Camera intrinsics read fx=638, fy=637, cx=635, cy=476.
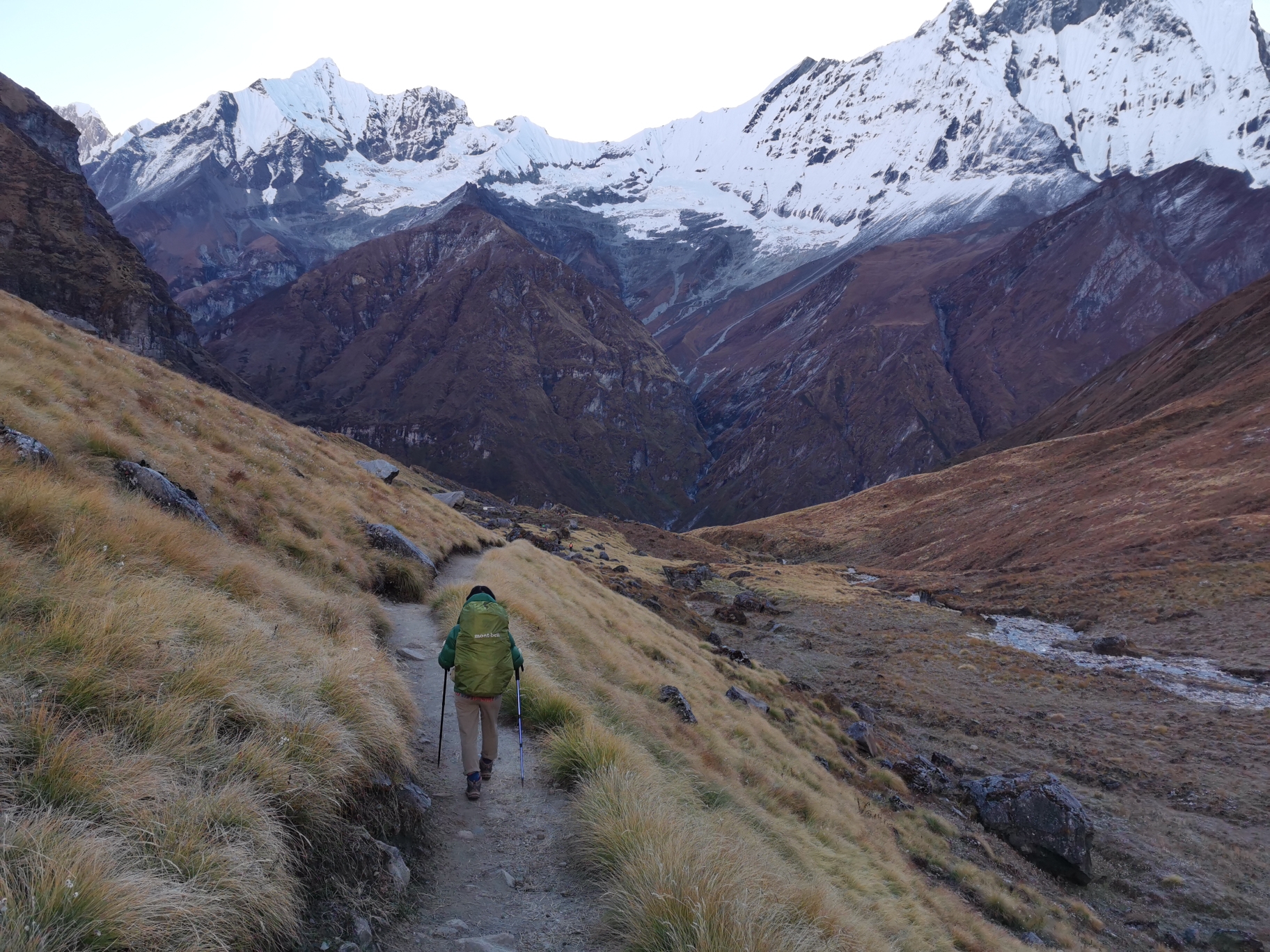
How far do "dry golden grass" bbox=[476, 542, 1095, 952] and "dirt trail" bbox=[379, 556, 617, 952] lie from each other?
336 mm

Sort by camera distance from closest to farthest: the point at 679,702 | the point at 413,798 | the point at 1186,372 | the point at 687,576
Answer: the point at 413,798, the point at 679,702, the point at 687,576, the point at 1186,372

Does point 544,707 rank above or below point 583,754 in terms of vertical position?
below

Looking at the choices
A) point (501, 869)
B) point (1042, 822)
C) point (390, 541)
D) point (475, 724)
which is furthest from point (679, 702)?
point (1042, 822)

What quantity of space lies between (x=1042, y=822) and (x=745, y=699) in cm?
827

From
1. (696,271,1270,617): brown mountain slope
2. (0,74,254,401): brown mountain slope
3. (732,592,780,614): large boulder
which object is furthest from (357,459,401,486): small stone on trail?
(0,74,254,401): brown mountain slope

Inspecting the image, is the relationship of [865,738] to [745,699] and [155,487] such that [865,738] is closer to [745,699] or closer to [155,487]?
[745,699]

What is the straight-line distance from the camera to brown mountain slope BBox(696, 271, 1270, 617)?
4503 centimetres

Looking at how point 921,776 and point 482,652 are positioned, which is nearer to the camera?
point 482,652

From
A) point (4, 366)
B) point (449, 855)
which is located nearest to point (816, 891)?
point (449, 855)

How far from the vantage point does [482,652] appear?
789 cm

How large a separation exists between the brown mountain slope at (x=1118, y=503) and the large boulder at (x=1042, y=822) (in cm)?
2857

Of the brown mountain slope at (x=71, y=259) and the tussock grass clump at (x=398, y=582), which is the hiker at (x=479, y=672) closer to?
the tussock grass clump at (x=398, y=582)

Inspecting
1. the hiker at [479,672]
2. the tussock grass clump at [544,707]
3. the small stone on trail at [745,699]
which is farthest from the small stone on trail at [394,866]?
the small stone on trail at [745,699]

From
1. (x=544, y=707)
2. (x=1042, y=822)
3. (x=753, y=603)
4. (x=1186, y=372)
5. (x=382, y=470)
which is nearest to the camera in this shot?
(x=544, y=707)
